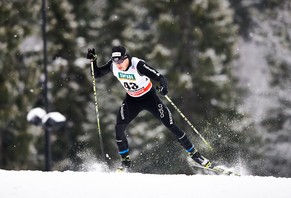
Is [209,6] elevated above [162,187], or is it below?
below

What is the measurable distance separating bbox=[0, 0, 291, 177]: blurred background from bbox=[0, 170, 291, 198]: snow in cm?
1576

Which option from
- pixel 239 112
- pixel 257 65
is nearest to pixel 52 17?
pixel 239 112

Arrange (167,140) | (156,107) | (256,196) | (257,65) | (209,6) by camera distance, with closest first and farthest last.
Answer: (256,196) < (156,107) < (167,140) < (209,6) < (257,65)

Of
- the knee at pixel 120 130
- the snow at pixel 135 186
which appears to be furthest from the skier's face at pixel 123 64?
the snow at pixel 135 186

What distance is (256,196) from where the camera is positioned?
22.6ft

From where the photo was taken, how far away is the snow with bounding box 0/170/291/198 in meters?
7.04

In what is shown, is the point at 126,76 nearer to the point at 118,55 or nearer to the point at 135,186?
the point at 118,55

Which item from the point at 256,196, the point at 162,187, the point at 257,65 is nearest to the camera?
the point at 256,196

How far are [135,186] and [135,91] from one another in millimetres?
2052

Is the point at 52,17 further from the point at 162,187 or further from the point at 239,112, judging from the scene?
the point at 162,187

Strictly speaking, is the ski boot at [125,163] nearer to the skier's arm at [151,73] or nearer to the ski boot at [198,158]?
the ski boot at [198,158]

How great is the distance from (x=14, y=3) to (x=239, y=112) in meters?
Answer: 11.1

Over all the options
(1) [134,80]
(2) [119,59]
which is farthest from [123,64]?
(1) [134,80]

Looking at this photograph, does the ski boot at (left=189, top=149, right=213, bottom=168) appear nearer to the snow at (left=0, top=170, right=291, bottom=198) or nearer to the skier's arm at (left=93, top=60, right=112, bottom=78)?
the snow at (left=0, top=170, right=291, bottom=198)
